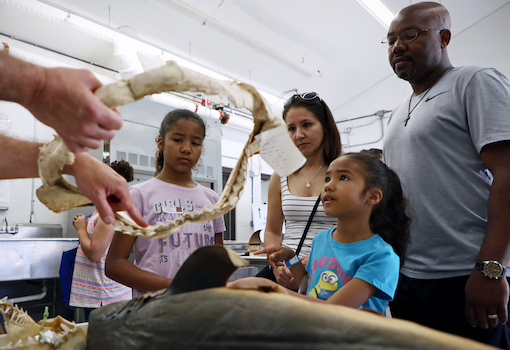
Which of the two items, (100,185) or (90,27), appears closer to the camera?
(100,185)

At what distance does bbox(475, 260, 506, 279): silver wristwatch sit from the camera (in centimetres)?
102

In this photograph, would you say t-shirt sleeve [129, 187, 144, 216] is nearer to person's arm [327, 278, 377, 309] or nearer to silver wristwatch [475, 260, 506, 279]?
person's arm [327, 278, 377, 309]

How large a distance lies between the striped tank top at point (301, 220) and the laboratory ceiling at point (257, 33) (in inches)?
129

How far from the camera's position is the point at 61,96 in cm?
50

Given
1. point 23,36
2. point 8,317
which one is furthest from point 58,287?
point 8,317

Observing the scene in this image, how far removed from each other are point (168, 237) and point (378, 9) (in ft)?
14.5

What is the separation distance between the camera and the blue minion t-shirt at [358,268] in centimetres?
95

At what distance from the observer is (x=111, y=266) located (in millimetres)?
1087

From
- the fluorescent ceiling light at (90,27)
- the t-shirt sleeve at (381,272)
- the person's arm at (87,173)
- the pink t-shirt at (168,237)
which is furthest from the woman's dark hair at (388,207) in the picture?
the fluorescent ceiling light at (90,27)

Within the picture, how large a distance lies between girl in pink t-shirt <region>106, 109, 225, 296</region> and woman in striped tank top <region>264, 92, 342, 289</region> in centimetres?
25

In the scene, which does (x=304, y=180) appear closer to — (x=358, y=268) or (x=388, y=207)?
(x=388, y=207)

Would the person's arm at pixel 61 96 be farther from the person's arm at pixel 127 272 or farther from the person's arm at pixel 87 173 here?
the person's arm at pixel 127 272

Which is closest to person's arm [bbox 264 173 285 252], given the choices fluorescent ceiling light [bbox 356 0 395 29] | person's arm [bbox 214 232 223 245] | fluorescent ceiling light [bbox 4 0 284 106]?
person's arm [bbox 214 232 223 245]

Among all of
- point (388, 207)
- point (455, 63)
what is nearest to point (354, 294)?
point (388, 207)
